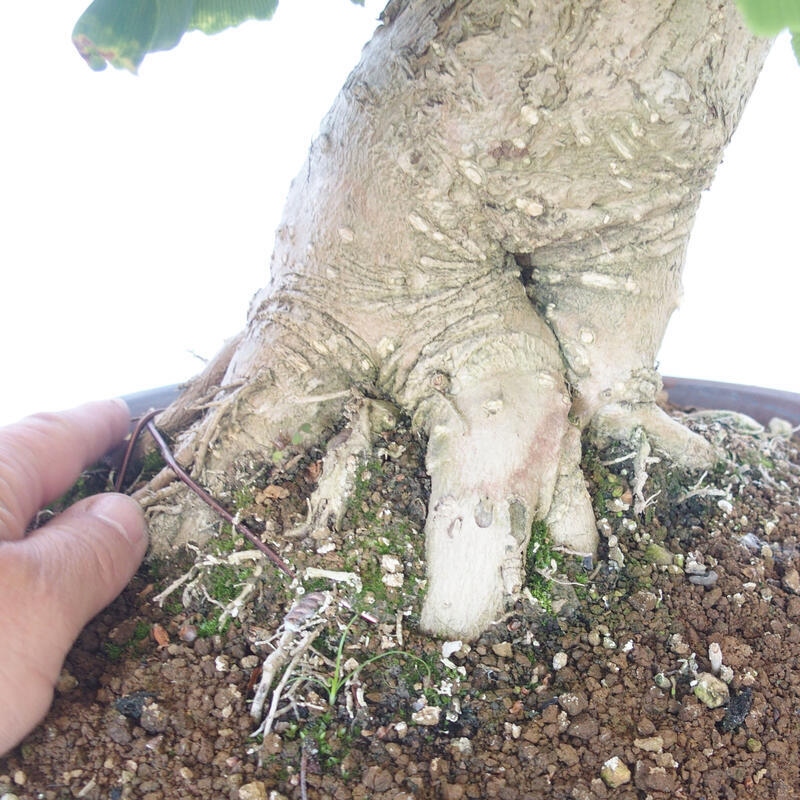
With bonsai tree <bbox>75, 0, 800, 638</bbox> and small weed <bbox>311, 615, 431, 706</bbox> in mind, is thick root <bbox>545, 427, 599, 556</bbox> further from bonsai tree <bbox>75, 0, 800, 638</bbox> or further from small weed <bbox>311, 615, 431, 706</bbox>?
small weed <bbox>311, 615, 431, 706</bbox>

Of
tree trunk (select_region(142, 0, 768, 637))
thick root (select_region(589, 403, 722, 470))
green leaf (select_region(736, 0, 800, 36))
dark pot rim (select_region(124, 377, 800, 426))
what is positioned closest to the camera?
green leaf (select_region(736, 0, 800, 36))

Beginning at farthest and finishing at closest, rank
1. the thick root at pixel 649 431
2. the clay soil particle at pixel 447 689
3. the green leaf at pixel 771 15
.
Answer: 1. the thick root at pixel 649 431
2. the clay soil particle at pixel 447 689
3. the green leaf at pixel 771 15

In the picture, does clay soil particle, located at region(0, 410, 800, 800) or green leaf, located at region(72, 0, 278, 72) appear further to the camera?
green leaf, located at region(72, 0, 278, 72)

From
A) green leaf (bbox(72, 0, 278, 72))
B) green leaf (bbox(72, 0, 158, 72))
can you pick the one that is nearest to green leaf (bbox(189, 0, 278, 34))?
green leaf (bbox(72, 0, 278, 72))

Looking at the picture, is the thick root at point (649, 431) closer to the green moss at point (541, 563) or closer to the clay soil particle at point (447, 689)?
the clay soil particle at point (447, 689)

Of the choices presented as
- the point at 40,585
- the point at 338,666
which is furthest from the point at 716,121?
the point at 40,585

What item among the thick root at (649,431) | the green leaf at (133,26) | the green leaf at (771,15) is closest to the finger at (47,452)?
the green leaf at (133,26)

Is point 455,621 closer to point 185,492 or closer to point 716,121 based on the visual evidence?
point 185,492
